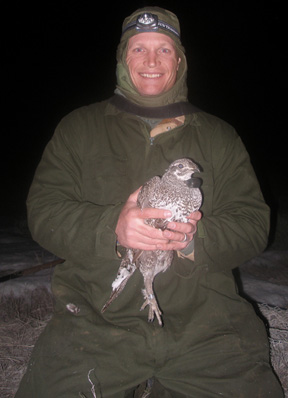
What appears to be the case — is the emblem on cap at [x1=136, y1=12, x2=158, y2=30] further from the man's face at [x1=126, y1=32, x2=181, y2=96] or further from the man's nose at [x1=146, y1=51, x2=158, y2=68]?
the man's nose at [x1=146, y1=51, x2=158, y2=68]

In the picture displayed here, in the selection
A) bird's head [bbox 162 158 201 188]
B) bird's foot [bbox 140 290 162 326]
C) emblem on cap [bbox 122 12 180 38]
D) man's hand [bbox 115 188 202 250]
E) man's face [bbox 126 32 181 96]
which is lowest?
bird's foot [bbox 140 290 162 326]

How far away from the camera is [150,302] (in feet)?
8.14

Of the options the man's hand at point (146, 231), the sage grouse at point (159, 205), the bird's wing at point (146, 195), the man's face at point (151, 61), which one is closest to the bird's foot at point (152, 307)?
the sage grouse at point (159, 205)

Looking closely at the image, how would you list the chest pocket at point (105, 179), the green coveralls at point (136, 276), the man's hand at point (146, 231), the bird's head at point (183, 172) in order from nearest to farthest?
the man's hand at point (146, 231) < the green coveralls at point (136, 276) < the bird's head at point (183, 172) < the chest pocket at point (105, 179)

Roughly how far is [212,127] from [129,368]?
2.14m

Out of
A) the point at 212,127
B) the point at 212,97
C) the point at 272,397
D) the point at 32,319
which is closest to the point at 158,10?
the point at 212,127

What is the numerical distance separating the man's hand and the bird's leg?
0.34 m

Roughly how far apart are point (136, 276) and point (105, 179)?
844 millimetres

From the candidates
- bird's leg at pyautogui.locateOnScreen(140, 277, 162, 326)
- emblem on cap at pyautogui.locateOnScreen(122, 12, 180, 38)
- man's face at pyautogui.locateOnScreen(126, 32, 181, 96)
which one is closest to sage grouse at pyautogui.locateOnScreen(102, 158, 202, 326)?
bird's leg at pyautogui.locateOnScreen(140, 277, 162, 326)

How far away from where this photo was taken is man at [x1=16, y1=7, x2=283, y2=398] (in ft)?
7.66

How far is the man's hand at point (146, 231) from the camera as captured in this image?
2.24 meters

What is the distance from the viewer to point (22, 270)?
5.41 m

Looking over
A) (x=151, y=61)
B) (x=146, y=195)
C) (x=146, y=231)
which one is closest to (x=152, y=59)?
(x=151, y=61)

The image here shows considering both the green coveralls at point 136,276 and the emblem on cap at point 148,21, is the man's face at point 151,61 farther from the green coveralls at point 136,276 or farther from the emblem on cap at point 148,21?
the green coveralls at point 136,276
